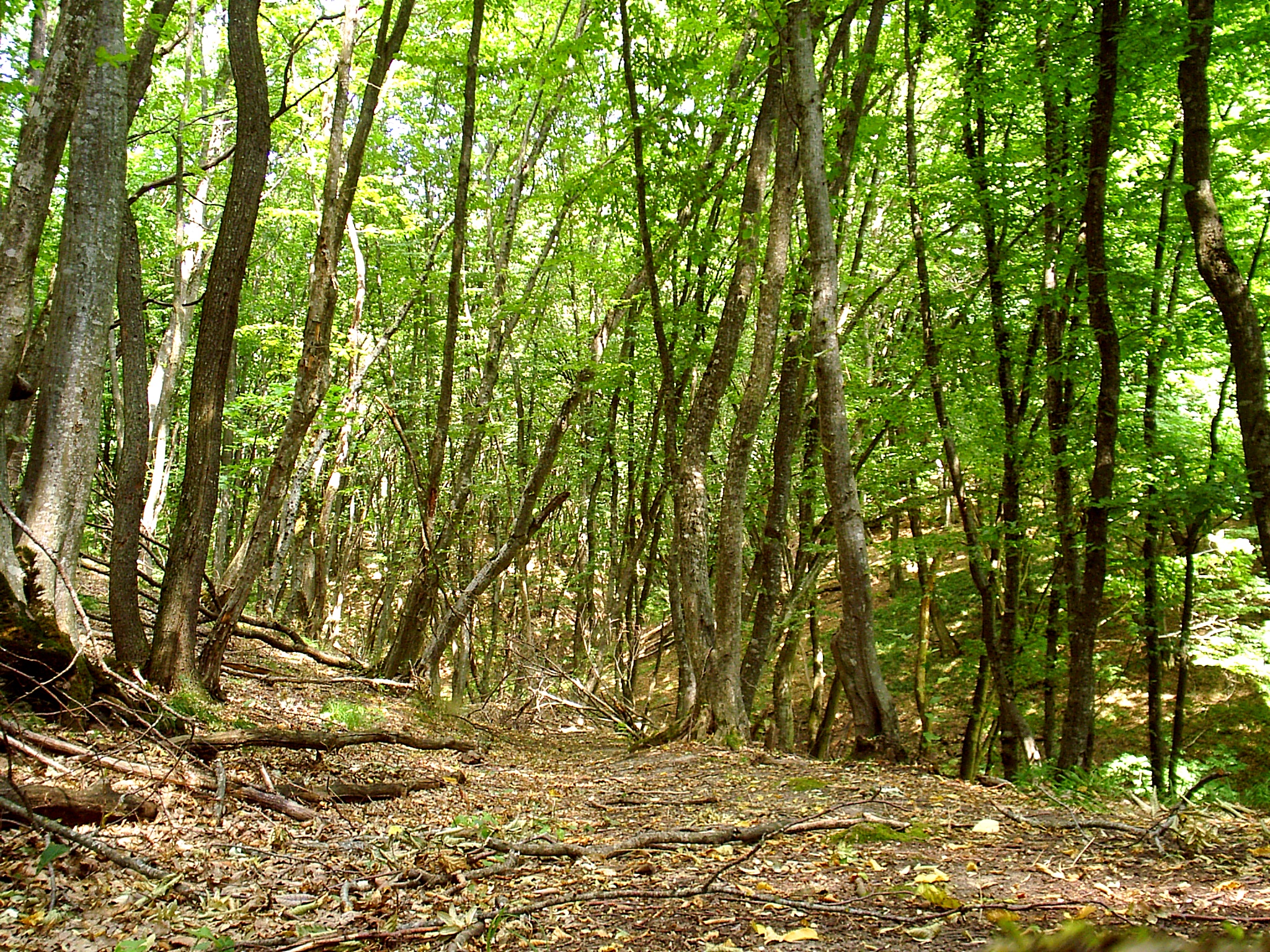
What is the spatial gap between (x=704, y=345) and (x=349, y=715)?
604 centimetres

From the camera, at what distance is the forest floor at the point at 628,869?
2.75m

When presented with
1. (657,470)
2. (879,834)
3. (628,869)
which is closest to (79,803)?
(628,869)

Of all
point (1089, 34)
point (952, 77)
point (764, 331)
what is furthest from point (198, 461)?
point (952, 77)

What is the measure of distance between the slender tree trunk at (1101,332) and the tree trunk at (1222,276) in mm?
967

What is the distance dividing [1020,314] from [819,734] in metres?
6.47

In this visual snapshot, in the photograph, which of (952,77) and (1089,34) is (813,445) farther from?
(1089,34)

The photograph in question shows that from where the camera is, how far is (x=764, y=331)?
23.7 ft

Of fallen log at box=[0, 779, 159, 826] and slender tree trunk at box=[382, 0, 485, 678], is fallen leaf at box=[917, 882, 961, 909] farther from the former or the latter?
slender tree trunk at box=[382, 0, 485, 678]

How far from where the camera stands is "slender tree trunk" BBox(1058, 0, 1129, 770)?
719 cm

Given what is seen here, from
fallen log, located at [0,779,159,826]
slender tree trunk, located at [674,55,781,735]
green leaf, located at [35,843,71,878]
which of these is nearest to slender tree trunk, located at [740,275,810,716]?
slender tree trunk, located at [674,55,781,735]

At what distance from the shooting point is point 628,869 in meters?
3.63

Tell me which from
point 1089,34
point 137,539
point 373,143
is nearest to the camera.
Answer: point 137,539

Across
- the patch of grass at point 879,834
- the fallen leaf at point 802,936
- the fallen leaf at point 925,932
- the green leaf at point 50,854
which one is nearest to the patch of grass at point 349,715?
the green leaf at point 50,854

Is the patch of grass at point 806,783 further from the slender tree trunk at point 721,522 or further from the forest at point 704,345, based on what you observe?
the slender tree trunk at point 721,522
